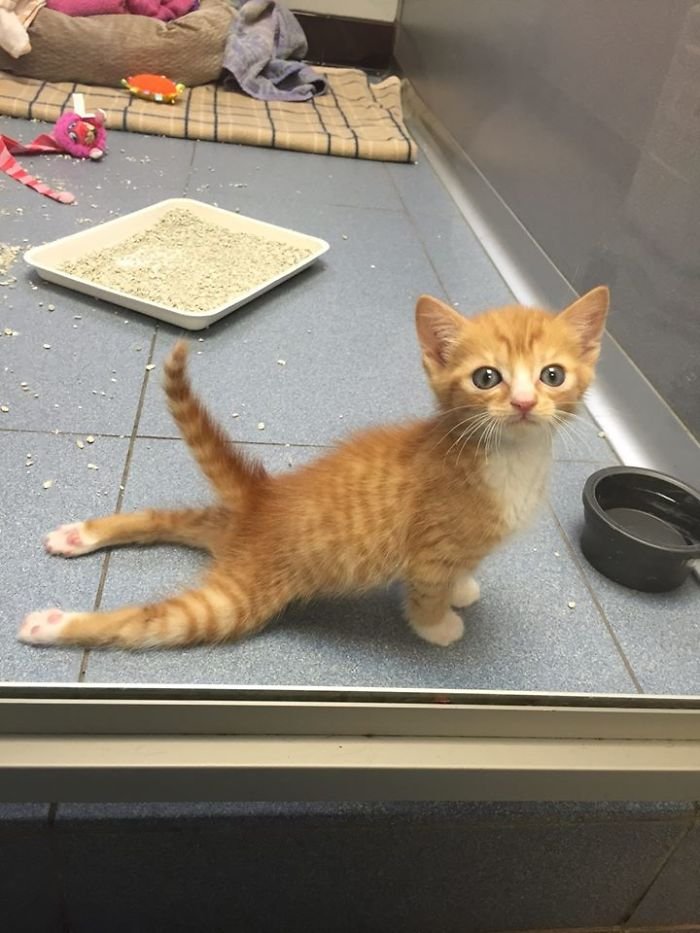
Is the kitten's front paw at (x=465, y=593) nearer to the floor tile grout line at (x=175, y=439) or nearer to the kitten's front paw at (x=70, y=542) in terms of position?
the floor tile grout line at (x=175, y=439)

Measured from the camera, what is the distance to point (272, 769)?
0.83 meters

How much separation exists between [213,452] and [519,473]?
0.37 meters

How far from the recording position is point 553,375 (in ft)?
2.73

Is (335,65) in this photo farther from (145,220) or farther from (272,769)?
(272,769)

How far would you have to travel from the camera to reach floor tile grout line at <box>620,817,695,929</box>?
0.96 metres

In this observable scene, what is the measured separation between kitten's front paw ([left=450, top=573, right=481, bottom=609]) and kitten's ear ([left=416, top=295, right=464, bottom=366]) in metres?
0.31

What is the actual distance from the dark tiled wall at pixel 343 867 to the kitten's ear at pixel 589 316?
545 millimetres

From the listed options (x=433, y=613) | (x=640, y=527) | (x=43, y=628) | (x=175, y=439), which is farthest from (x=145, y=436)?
(x=640, y=527)

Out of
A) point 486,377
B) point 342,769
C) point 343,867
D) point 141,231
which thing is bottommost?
point 343,867

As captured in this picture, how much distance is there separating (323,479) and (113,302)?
0.74 metres

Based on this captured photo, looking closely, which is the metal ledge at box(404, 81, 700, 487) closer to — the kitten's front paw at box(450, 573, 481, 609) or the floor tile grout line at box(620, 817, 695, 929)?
the kitten's front paw at box(450, 573, 481, 609)

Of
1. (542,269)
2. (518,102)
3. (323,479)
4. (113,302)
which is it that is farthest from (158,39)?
(323,479)

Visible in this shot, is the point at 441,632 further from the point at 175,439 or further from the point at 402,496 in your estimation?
the point at 175,439

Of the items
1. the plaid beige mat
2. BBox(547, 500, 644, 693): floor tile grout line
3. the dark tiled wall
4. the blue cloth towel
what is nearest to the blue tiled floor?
BBox(547, 500, 644, 693): floor tile grout line
